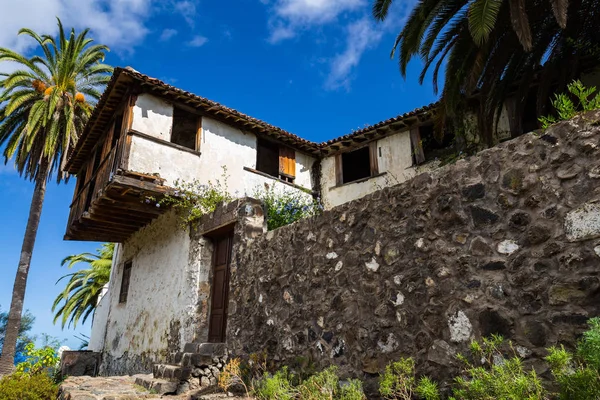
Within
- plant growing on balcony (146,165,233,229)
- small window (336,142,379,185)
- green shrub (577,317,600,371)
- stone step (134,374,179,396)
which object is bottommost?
stone step (134,374,179,396)

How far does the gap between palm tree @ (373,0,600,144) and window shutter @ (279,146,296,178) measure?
4942 millimetres

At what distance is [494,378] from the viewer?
110 inches

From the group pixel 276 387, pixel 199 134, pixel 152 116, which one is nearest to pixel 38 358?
pixel 152 116

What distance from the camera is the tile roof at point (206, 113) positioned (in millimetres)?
9828

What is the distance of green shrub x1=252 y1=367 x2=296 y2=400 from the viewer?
14.4 ft

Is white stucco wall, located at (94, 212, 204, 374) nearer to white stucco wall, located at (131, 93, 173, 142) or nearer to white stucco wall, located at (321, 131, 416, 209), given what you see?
white stucco wall, located at (131, 93, 173, 142)

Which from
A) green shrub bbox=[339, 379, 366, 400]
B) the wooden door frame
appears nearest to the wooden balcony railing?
the wooden door frame

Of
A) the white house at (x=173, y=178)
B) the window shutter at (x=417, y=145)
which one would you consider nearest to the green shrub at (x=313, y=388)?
the white house at (x=173, y=178)

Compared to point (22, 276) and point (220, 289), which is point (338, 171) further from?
point (22, 276)

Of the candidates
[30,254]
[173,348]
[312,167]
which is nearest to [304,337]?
[173,348]

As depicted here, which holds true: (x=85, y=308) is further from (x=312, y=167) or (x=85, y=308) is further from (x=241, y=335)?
(x=241, y=335)

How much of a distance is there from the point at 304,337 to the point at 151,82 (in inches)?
282

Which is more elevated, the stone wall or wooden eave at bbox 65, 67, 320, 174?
wooden eave at bbox 65, 67, 320, 174

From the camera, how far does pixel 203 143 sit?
34.7 ft
